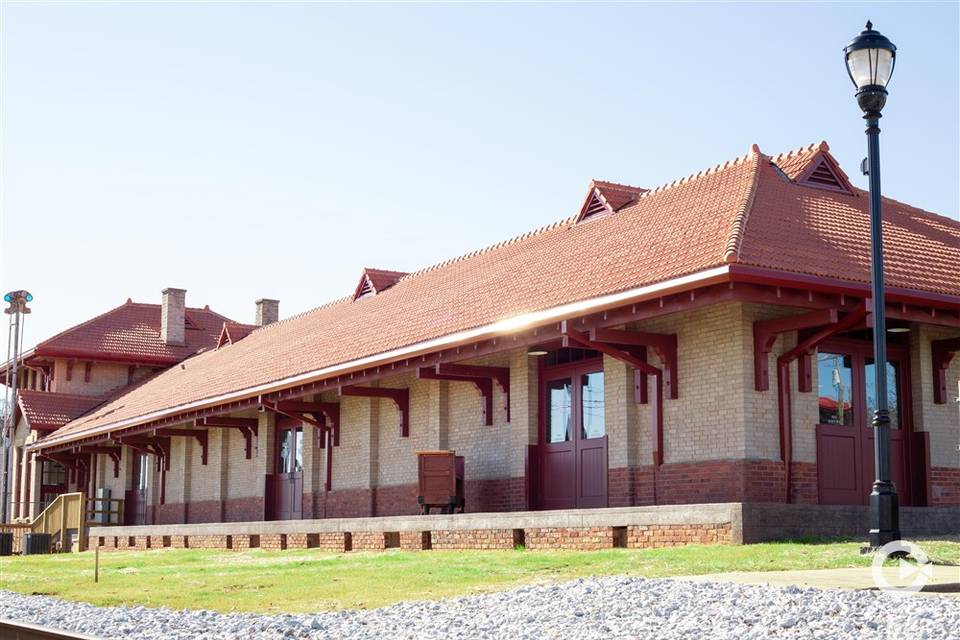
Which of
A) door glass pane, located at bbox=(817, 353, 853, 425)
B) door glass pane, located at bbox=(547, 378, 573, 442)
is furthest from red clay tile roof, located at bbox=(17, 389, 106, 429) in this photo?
door glass pane, located at bbox=(817, 353, 853, 425)

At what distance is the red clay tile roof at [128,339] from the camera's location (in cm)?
4428

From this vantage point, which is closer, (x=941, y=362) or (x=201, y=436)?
(x=941, y=362)

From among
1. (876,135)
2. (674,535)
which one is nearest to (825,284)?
(876,135)

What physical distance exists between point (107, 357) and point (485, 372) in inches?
1099

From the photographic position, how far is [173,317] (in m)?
46.5

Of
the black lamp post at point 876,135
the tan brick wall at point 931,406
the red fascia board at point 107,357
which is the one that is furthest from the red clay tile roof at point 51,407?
the black lamp post at point 876,135

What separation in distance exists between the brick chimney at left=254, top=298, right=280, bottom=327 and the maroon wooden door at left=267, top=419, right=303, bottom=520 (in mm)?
19707

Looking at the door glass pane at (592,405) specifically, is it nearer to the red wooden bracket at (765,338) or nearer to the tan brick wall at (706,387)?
the tan brick wall at (706,387)

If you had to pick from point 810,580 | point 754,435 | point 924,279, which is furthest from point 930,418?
point 810,580

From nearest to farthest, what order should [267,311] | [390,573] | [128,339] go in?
[390,573] → [128,339] → [267,311]

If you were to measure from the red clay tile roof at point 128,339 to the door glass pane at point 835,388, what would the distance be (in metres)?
30.6

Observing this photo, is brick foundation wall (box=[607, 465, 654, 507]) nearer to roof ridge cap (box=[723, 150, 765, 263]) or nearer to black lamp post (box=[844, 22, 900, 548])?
roof ridge cap (box=[723, 150, 765, 263])

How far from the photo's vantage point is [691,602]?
8602mm

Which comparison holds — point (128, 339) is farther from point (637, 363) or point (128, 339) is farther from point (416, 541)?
point (637, 363)
